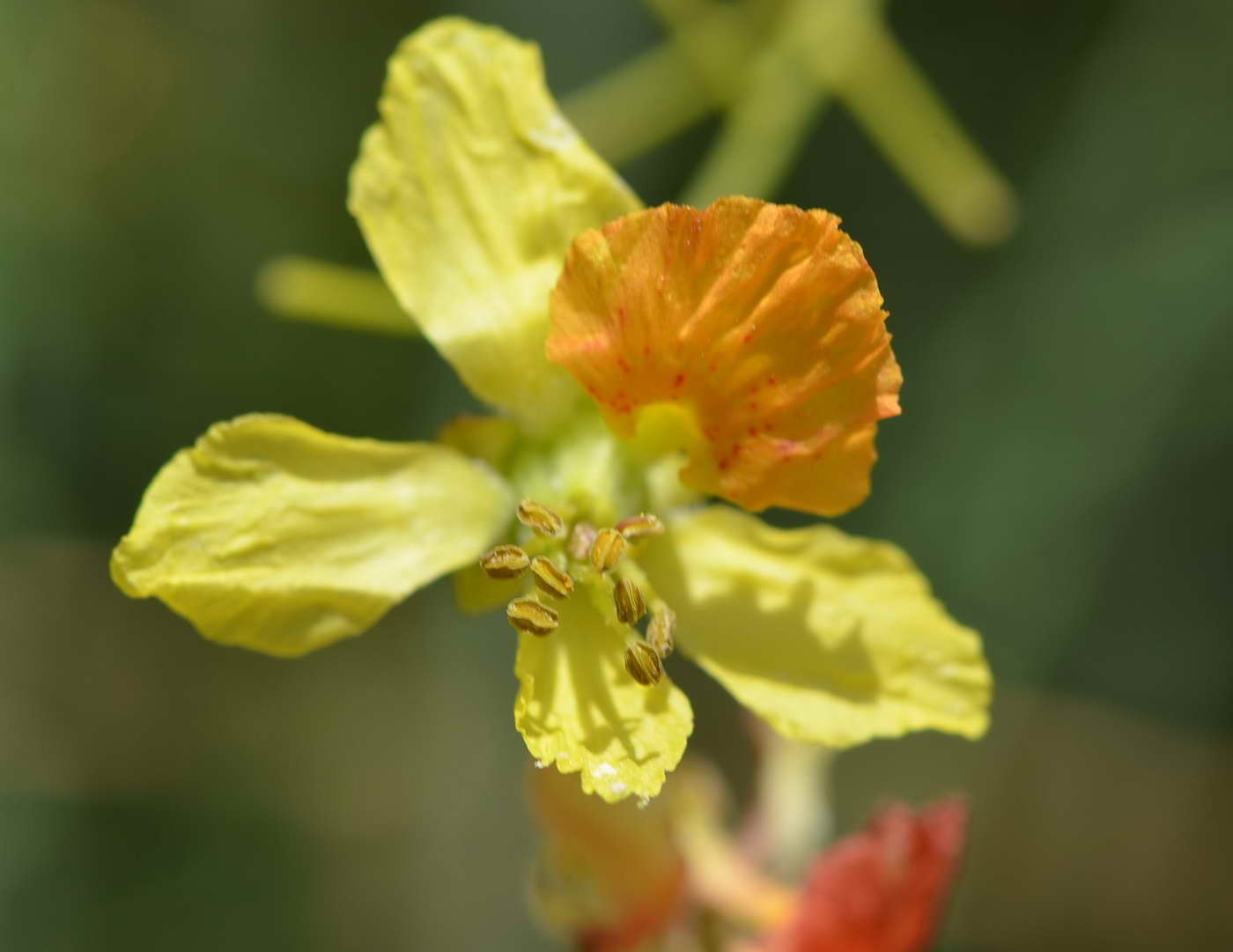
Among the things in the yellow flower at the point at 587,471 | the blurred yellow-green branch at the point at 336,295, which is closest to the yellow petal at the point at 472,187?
the yellow flower at the point at 587,471

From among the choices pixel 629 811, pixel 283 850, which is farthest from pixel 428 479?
pixel 283 850

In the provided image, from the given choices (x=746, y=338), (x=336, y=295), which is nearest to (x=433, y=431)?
(x=336, y=295)

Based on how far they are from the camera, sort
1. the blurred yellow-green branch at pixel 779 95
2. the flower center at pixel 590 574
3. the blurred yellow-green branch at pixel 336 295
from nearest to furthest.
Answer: the flower center at pixel 590 574 < the blurred yellow-green branch at pixel 336 295 < the blurred yellow-green branch at pixel 779 95

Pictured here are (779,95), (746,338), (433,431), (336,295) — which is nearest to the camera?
(746,338)

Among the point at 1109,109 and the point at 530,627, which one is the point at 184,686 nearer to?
the point at 530,627

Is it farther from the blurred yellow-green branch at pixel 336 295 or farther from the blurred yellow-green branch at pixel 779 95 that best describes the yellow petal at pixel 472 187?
the blurred yellow-green branch at pixel 779 95

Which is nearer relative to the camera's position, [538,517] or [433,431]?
[538,517]

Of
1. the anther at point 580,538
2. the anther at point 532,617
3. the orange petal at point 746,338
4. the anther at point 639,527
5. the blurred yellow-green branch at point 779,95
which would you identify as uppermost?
the blurred yellow-green branch at point 779,95

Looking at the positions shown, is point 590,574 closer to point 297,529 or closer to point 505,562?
point 505,562
